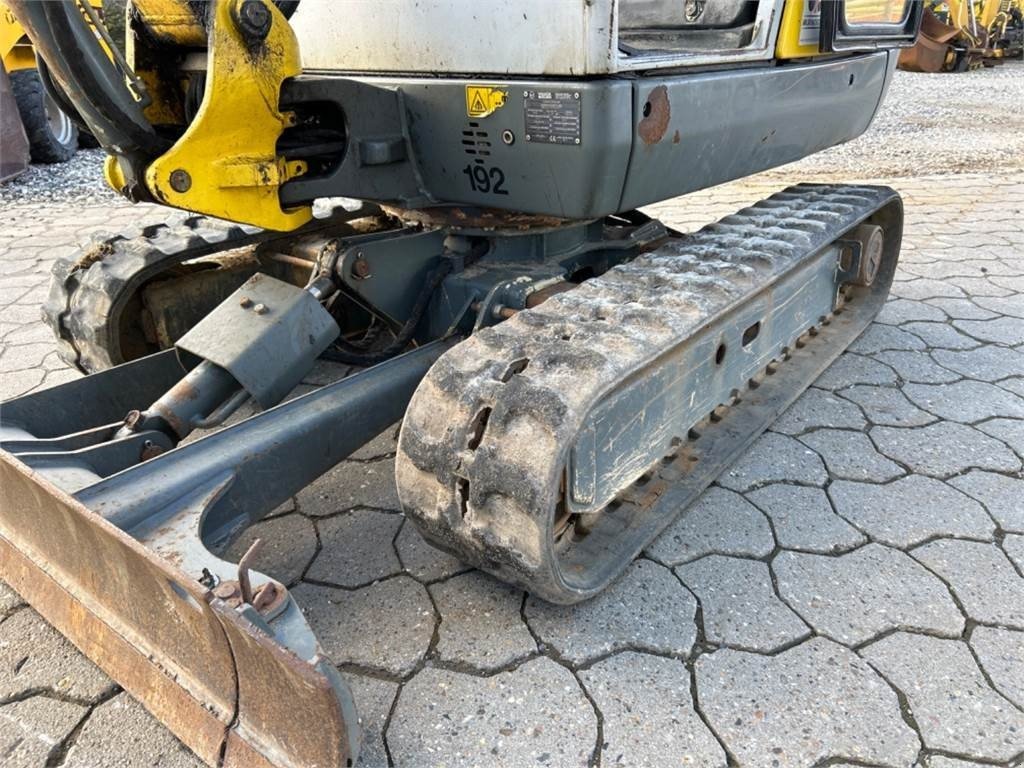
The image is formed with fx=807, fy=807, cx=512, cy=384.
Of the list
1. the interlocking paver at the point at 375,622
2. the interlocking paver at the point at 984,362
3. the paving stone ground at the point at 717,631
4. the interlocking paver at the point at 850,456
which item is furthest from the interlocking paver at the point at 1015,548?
the interlocking paver at the point at 375,622

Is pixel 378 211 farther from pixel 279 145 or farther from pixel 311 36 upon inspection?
pixel 279 145

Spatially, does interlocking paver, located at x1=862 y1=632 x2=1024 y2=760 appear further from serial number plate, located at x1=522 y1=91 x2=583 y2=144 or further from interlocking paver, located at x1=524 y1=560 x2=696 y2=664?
serial number plate, located at x1=522 y1=91 x2=583 y2=144

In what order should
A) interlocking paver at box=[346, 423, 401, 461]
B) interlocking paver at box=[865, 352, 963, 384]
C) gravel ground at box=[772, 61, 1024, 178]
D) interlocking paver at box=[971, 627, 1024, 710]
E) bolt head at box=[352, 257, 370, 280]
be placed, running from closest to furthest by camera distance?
interlocking paver at box=[971, 627, 1024, 710]
bolt head at box=[352, 257, 370, 280]
interlocking paver at box=[346, 423, 401, 461]
interlocking paver at box=[865, 352, 963, 384]
gravel ground at box=[772, 61, 1024, 178]

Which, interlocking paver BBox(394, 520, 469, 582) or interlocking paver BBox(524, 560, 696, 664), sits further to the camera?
interlocking paver BBox(394, 520, 469, 582)

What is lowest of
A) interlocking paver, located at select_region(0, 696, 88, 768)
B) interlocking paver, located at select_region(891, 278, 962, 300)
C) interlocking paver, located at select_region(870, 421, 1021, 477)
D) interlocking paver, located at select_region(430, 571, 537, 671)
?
interlocking paver, located at select_region(891, 278, 962, 300)

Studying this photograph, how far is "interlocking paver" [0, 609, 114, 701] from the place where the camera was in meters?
1.71

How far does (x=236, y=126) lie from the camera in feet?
5.97

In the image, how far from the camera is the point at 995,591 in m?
1.96

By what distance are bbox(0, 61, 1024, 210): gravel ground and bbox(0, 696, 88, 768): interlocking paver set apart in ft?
18.8

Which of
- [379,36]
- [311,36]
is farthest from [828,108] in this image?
[311,36]

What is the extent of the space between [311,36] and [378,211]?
684mm

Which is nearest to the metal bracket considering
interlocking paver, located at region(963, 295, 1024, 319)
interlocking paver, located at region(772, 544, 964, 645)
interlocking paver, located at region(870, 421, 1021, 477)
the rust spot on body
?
the rust spot on body

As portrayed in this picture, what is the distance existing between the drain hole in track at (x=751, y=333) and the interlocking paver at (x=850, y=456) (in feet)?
1.46

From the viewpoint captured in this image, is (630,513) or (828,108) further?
(828,108)
